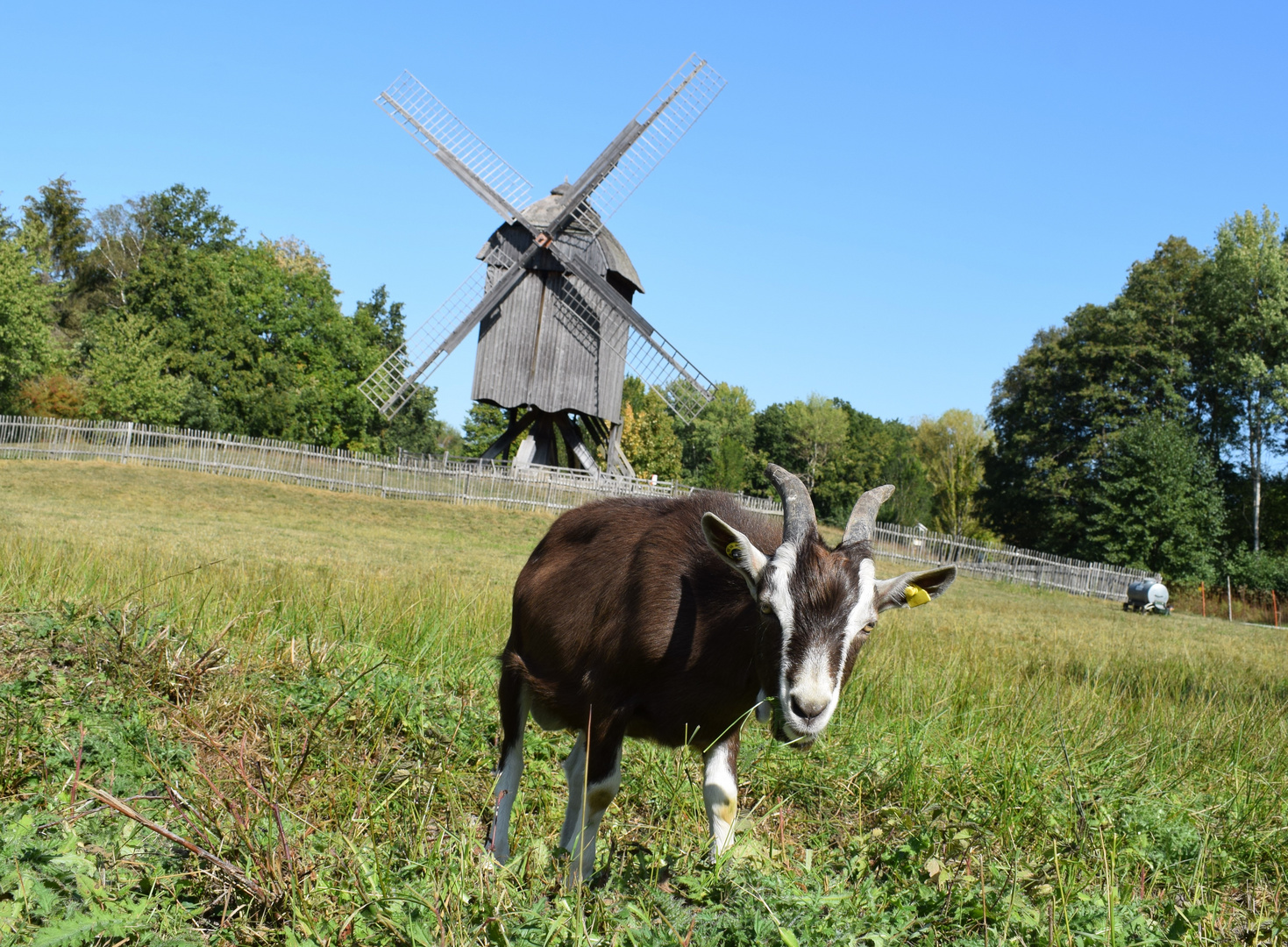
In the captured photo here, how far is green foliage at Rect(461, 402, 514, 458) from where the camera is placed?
6488cm

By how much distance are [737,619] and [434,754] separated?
6.00 feet

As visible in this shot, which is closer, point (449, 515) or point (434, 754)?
point (434, 754)

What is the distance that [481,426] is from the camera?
6738cm

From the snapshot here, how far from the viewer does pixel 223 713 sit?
12.8 ft

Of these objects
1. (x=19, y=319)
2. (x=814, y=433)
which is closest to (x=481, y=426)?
(x=814, y=433)

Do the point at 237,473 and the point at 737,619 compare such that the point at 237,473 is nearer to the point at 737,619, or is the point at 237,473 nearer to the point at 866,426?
the point at 737,619

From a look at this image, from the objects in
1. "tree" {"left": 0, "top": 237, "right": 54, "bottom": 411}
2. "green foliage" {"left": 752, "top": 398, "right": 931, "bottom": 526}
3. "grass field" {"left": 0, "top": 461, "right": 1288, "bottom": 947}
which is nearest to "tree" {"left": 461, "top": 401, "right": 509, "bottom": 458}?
"green foliage" {"left": 752, "top": 398, "right": 931, "bottom": 526}

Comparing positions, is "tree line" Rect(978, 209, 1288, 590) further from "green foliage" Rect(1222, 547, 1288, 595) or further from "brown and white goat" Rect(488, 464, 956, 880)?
"brown and white goat" Rect(488, 464, 956, 880)

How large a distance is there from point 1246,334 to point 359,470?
36.8 metres

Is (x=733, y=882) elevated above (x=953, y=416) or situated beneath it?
situated beneath

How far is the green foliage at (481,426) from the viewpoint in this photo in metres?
64.9

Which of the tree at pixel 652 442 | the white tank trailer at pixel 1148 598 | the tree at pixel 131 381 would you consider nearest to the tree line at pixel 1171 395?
the white tank trailer at pixel 1148 598

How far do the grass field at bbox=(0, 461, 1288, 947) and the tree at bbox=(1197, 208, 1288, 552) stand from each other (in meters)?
36.8

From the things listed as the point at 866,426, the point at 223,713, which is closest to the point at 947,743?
the point at 223,713
